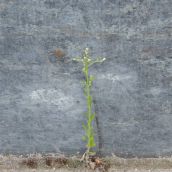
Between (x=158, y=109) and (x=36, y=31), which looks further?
(x=158, y=109)

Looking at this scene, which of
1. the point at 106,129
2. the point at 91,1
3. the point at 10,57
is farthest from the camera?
the point at 106,129

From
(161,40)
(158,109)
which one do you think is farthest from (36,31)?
(158,109)

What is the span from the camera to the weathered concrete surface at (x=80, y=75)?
2.43 metres

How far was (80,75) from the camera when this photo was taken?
258 cm

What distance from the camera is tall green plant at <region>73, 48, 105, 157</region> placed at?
248 centimetres

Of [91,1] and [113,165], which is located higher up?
[91,1]

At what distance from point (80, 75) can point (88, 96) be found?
6.6 inches

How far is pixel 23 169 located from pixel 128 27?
1.27m

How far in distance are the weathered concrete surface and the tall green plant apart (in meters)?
0.04

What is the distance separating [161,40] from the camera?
2473 millimetres

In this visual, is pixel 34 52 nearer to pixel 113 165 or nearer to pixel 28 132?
pixel 28 132

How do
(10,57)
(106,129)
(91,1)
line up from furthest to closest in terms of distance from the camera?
(106,129)
(10,57)
(91,1)

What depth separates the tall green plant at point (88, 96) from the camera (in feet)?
8.13

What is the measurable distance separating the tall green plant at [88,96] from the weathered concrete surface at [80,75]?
0.14 ft
